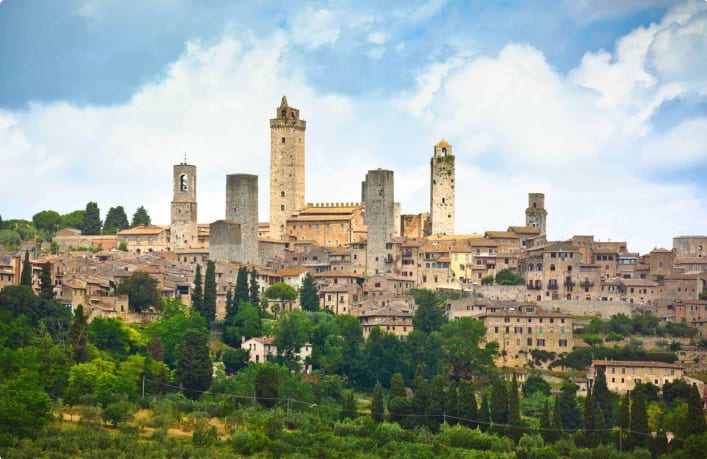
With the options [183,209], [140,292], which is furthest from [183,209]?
[140,292]

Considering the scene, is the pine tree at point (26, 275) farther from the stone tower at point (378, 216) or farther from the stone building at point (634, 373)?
the stone building at point (634, 373)

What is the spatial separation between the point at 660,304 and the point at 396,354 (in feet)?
43.5

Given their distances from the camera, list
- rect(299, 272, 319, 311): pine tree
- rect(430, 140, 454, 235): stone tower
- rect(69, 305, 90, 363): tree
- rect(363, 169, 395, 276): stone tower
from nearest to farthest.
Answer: rect(69, 305, 90, 363): tree
rect(299, 272, 319, 311): pine tree
rect(363, 169, 395, 276): stone tower
rect(430, 140, 454, 235): stone tower

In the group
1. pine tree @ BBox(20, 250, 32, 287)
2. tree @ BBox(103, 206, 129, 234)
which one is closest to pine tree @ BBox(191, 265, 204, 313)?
pine tree @ BBox(20, 250, 32, 287)

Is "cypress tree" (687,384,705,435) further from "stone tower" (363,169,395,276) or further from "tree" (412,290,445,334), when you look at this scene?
"stone tower" (363,169,395,276)

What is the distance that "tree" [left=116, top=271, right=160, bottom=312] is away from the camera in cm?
6362

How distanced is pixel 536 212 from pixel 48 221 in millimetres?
25387

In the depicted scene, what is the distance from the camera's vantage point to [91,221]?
82.1 meters

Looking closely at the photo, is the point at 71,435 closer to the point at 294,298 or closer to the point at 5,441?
the point at 5,441

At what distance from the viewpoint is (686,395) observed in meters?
58.1

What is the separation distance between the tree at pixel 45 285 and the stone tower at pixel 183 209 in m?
15.1

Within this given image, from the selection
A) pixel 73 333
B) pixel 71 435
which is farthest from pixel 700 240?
pixel 71 435

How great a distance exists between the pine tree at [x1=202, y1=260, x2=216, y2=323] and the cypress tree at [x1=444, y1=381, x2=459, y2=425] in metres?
13.0

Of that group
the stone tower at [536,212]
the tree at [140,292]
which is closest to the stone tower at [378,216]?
the stone tower at [536,212]
